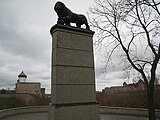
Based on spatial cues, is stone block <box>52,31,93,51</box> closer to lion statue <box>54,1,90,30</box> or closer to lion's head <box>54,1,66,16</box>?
lion statue <box>54,1,90,30</box>

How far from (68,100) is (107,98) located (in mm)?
12716

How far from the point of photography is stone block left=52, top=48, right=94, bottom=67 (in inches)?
273

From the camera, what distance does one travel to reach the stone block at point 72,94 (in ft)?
21.8

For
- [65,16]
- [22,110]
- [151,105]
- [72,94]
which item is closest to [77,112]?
[72,94]

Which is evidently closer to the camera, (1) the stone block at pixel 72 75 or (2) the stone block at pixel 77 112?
(2) the stone block at pixel 77 112

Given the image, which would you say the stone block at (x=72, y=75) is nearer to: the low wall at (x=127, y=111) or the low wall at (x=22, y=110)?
the low wall at (x=127, y=111)

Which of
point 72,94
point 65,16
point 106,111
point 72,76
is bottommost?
point 106,111

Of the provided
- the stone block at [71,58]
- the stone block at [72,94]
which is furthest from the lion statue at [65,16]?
the stone block at [72,94]

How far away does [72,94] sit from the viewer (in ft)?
22.7

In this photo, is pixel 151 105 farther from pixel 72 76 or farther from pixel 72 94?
pixel 72 76

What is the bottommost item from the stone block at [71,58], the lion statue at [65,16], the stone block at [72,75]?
the stone block at [72,75]

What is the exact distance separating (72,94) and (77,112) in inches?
26.6

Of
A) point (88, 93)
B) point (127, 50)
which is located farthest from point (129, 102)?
point (88, 93)

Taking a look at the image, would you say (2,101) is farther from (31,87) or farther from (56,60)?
(31,87)
